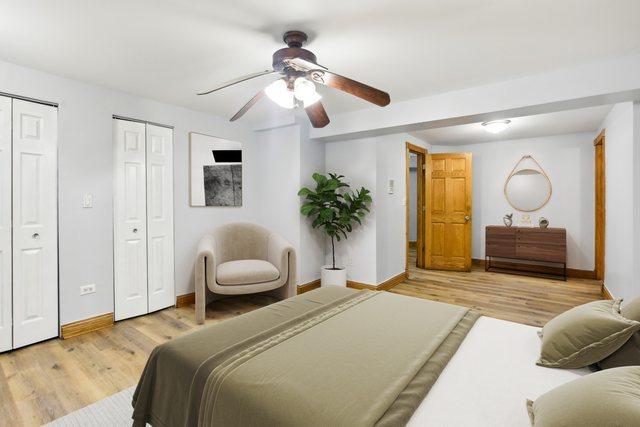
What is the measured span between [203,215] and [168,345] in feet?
8.52

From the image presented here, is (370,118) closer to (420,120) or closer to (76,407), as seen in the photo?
(420,120)

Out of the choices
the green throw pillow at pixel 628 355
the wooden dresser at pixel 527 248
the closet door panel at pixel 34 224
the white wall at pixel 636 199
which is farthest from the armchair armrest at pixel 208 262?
the wooden dresser at pixel 527 248

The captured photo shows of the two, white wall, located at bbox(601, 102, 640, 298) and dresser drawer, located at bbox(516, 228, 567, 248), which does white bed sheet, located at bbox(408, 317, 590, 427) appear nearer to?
white wall, located at bbox(601, 102, 640, 298)

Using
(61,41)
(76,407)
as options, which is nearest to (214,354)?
(76,407)

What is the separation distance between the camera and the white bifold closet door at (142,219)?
3.17 metres

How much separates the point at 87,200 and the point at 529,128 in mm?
5643

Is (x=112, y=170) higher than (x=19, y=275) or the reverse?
higher

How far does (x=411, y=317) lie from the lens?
178 centimetres

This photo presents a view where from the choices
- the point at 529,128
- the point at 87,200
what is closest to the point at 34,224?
the point at 87,200

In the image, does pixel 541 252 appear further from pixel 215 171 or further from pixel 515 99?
pixel 215 171

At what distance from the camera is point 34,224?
2666 mm

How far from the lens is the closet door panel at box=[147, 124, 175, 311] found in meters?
3.39

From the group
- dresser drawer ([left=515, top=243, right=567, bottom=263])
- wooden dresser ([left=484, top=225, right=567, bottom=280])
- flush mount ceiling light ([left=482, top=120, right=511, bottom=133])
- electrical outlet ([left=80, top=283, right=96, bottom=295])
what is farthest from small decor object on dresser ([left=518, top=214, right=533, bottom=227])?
electrical outlet ([left=80, top=283, right=96, bottom=295])

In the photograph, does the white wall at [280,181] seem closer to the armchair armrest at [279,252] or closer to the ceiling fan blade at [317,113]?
the armchair armrest at [279,252]
